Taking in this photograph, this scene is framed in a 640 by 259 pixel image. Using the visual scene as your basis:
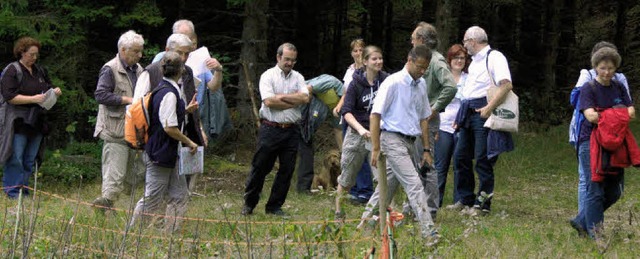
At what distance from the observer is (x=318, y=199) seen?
1092 cm

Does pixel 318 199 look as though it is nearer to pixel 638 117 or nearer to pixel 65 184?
pixel 65 184

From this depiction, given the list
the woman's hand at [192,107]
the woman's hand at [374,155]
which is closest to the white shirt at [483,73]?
the woman's hand at [374,155]

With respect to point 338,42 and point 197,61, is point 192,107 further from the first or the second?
point 338,42

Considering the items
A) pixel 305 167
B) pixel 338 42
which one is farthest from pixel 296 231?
pixel 338 42

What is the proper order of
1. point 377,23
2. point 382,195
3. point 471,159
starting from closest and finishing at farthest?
point 382,195, point 471,159, point 377,23

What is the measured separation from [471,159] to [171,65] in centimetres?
401

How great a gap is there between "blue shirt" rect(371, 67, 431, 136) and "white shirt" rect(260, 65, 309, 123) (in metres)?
1.65

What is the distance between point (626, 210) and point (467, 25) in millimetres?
12293

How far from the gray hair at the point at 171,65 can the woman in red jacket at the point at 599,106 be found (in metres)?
3.06

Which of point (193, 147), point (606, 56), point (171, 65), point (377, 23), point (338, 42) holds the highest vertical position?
point (377, 23)

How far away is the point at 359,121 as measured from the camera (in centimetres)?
877

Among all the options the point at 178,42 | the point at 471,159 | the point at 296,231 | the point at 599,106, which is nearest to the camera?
the point at 296,231

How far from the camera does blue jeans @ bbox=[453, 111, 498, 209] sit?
9.55 m

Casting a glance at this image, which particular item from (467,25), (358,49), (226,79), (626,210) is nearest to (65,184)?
(226,79)
